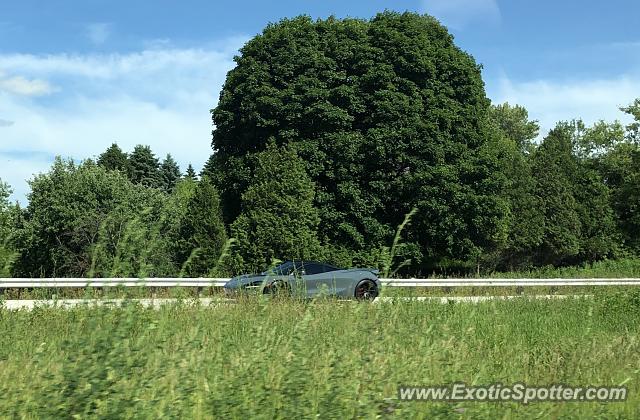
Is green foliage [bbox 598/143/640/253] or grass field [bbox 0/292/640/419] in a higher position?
green foliage [bbox 598/143/640/253]

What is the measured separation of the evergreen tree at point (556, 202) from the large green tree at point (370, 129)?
443 inches

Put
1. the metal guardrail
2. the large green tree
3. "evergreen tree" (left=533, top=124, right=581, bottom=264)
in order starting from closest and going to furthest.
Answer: the metal guardrail, the large green tree, "evergreen tree" (left=533, top=124, right=581, bottom=264)

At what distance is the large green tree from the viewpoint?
105 ft

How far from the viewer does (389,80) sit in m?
33.4

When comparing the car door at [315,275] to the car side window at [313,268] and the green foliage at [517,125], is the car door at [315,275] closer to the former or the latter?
the car side window at [313,268]

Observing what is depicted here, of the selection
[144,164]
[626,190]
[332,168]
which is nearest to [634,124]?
Answer: [626,190]

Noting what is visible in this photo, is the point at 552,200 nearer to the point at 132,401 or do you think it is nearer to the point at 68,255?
the point at 68,255

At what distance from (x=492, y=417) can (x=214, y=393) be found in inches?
76.0

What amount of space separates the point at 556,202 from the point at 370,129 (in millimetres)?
18818

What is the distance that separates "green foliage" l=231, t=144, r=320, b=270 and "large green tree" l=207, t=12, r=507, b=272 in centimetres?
170

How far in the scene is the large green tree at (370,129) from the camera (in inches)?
1264

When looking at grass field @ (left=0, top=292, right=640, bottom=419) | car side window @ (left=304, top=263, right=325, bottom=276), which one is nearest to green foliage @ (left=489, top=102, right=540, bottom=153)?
car side window @ (left=304, top=263, right=325, bottom=276)

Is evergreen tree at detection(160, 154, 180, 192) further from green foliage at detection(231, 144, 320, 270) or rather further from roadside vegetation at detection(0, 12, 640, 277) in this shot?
green foliage at detection(231, 144, 320, 270)

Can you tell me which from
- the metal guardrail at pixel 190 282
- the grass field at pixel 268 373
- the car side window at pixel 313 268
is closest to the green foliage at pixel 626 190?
the metal guardrail at pixel 190 282
